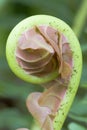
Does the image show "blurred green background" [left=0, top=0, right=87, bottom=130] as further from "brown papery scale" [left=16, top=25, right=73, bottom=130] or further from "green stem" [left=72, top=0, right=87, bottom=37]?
"brown papery scale" [left=16, top=25, right=73, bottom=130]

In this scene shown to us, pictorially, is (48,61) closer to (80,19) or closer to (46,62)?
(46,62)

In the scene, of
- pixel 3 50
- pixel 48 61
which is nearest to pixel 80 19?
pixel 3 50

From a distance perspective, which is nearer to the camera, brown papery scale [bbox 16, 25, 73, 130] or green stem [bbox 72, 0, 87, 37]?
brown papery scale [bbox 16, 25, 73, 130]

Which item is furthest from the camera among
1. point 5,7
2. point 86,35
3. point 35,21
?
point 5,7

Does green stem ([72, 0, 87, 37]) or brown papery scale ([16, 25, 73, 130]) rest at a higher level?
green stem ([72, 0, 87, 37])

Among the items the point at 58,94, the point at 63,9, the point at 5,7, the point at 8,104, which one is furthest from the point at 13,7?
the point at 58,94

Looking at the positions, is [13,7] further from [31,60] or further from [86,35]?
[31,60]

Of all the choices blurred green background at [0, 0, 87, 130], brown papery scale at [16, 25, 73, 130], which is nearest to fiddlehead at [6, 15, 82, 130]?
brown papery scale at [16, 25, 73, 130]
